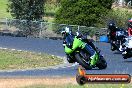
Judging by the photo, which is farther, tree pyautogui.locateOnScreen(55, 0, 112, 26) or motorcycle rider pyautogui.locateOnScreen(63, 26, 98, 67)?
tree pyautogui.locateOnScreen(55, 0, 112, 26)

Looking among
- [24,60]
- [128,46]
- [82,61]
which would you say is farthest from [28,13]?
[82,61]

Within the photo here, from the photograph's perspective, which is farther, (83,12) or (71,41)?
(83,12)

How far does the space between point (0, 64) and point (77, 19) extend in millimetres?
16736

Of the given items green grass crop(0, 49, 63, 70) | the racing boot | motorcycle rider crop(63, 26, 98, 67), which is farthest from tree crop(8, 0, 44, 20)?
the racing boot

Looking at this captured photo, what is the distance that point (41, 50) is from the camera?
28.0m

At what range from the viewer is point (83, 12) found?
36.7 m

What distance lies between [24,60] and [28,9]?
16.8m

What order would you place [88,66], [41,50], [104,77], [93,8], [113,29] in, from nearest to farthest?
[104,77] → [88,66] → [113,29] → [41,50] → [93,8]

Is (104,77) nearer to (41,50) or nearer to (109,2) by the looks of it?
(41,50)

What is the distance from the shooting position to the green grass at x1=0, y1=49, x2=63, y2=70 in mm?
21203

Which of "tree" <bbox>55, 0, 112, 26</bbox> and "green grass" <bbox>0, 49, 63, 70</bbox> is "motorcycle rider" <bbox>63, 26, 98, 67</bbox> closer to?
"green grass" <bbox>0, 49, 63, 70</bbox>

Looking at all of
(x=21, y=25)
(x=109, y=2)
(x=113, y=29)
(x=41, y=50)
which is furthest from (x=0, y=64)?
(x=109, y=2)

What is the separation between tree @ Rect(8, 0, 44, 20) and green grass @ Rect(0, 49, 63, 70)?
1307 cm

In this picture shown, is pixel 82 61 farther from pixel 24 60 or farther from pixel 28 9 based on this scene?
pixel 28 9
